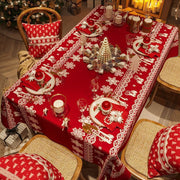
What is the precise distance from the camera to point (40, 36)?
93.4 inches

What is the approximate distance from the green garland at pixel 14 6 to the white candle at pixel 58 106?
7.95 ft

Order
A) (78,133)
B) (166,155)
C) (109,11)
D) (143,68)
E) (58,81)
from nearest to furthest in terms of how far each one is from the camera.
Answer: (166,155)
(78,133)
(58,81)
(143,68)
(109,11)

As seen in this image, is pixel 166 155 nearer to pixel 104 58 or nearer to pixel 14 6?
pixel 104 58

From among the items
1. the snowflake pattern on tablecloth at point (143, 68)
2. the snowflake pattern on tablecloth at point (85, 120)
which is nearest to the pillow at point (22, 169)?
the snowflake pattern on tablecloth at point (85, 120)

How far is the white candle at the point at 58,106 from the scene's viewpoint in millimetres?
1525

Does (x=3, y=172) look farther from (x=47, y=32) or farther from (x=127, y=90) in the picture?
(x=47, y=32)

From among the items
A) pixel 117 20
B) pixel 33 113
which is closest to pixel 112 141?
pixel 33 113

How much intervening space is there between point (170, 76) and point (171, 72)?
0.06 metres

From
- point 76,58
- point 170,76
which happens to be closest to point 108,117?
point 76,58

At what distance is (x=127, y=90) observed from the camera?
179 centimetres

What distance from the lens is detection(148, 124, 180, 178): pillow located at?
1.34 metres

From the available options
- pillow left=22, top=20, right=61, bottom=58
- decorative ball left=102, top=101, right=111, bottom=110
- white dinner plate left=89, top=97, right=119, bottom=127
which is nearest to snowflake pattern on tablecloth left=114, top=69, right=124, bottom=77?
white dinner plate left=89, top=97, right=119, bottom=127

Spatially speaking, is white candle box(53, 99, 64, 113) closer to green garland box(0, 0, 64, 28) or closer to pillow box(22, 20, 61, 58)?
pillow box(22, 20, 61, 58)

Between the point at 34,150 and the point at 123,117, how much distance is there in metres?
0.82
